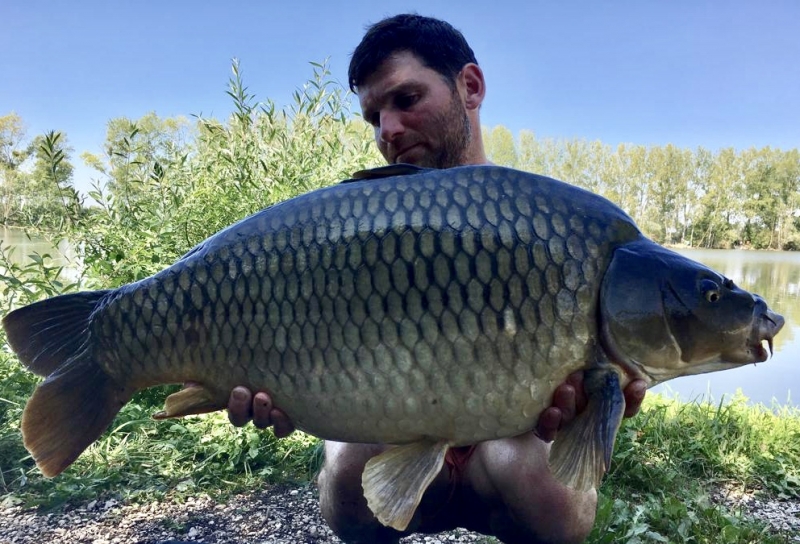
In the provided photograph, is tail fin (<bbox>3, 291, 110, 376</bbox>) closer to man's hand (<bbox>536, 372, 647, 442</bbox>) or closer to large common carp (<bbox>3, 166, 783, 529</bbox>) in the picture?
large common carp (<bbox>3, 166, 783, 529</bbox>)

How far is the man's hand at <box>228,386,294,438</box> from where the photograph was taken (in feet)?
3.72

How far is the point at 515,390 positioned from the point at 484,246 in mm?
258

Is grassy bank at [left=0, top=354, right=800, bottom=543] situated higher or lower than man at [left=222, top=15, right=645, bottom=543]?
lower

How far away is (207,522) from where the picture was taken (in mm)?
2098

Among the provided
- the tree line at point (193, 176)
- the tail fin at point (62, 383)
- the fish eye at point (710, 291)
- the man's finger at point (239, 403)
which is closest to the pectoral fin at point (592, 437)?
the fish eye at point (710, 291)

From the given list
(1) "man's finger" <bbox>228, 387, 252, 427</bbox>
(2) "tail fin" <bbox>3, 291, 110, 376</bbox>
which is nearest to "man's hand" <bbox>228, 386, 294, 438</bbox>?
(1) "man's finger" <bbox>228, 387, 252, 427</bbox>

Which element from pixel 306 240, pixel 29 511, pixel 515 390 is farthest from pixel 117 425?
pixel 515 390

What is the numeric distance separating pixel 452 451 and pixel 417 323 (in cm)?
65

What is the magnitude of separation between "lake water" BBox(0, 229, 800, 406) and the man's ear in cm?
Answer: 81

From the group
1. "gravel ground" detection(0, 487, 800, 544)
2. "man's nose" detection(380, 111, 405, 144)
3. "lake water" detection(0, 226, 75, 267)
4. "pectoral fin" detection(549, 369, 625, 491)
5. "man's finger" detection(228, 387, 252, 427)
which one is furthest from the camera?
"lake water" detection(0, 226, 75, 267)

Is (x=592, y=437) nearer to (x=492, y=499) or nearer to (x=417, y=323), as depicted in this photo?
(x=417, y=323)

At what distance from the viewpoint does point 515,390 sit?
3.28ft

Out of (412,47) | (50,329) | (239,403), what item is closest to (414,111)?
(412,47)

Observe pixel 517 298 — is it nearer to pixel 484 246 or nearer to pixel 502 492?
pixel 484 246
